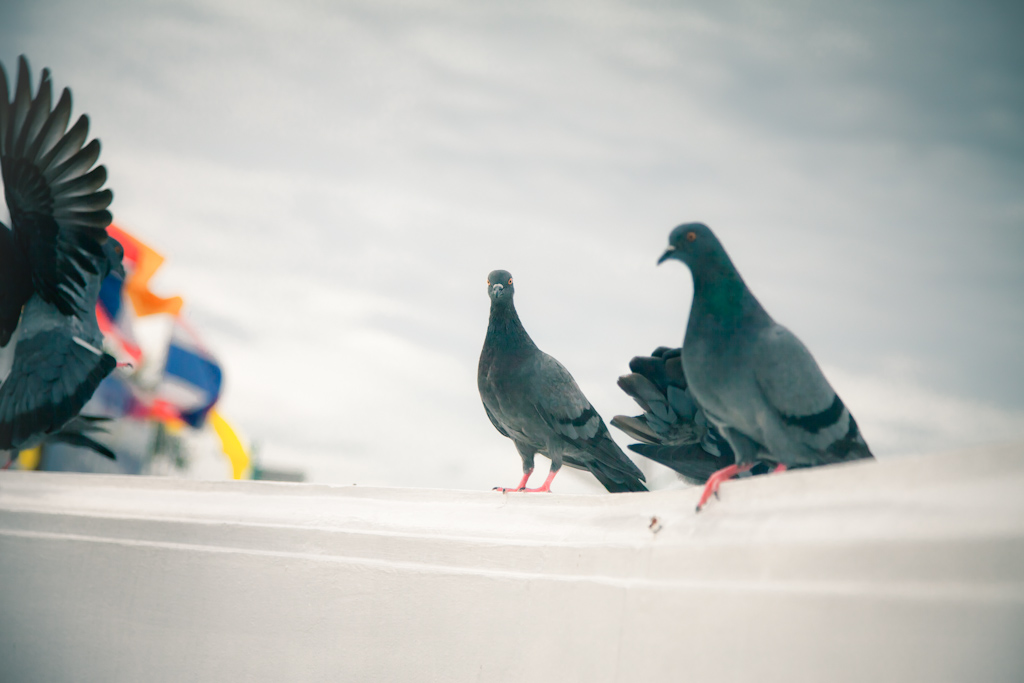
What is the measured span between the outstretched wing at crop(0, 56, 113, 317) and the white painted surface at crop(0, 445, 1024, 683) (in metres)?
1.10

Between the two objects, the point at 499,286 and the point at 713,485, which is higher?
the point at 499,286

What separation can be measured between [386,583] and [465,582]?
34 centimetres

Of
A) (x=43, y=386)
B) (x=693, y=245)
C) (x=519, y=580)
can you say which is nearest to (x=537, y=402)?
(x=519, y=580)

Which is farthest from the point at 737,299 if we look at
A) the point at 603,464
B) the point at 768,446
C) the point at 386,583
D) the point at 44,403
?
the point at 44,403

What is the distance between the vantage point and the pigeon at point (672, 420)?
2549 millimetres

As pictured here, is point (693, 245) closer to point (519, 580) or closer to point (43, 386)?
point (519, 580)

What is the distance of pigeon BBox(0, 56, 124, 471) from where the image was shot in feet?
11.4

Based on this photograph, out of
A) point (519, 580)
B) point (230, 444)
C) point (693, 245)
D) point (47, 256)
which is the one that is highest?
point (693, 245)

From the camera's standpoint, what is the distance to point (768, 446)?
6.28 feet

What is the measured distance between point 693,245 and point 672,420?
752 mm

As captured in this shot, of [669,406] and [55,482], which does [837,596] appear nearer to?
[669,406]

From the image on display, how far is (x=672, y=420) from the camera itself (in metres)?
2.61

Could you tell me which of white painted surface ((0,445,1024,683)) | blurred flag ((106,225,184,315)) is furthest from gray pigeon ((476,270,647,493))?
blurred flag ((106,225,184,315))

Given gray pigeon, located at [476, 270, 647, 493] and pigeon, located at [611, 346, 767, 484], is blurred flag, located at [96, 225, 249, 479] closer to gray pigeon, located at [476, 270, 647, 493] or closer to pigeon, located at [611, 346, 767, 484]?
gray pigeon, located at [476, 270, 647, 493]
